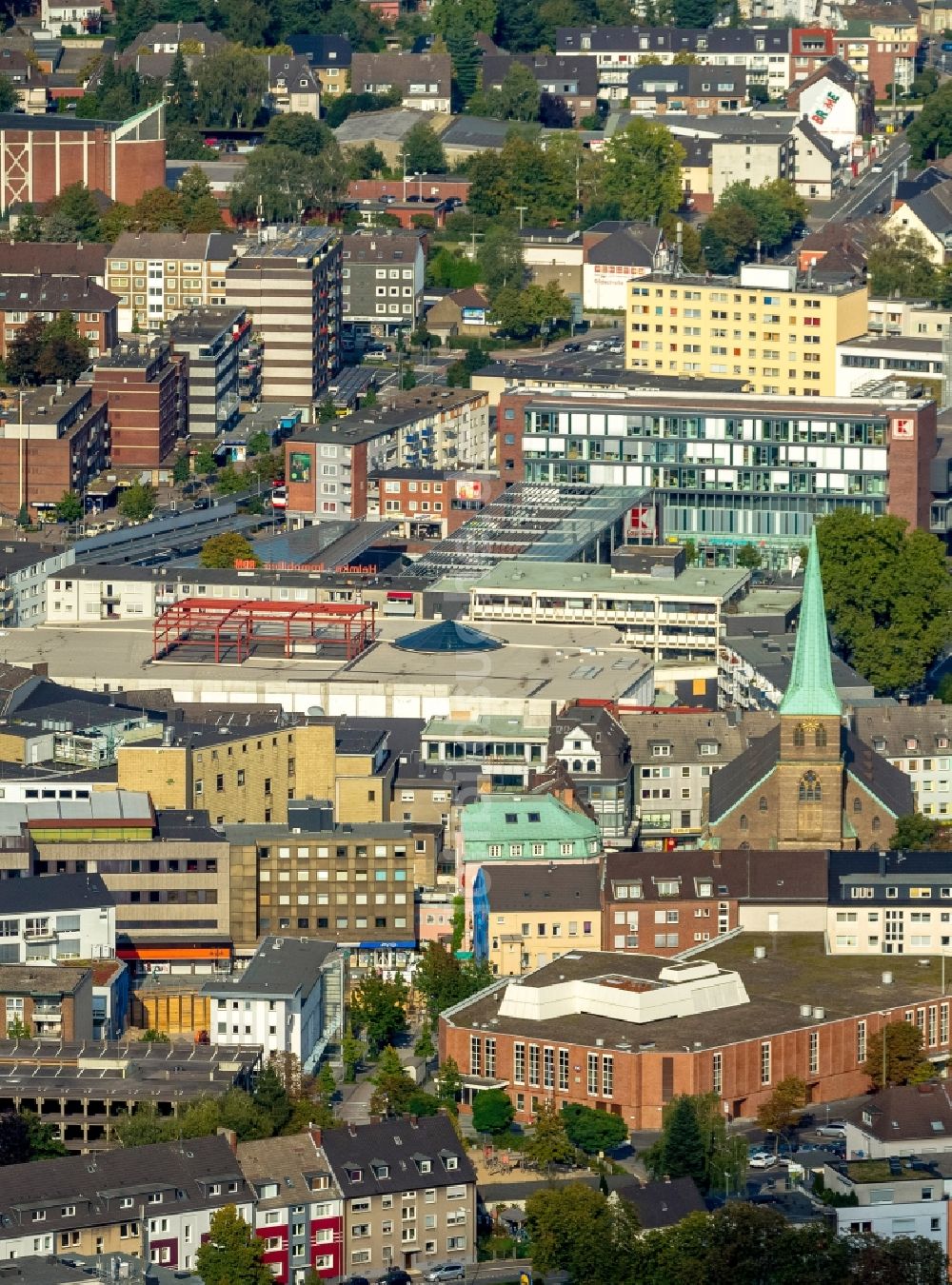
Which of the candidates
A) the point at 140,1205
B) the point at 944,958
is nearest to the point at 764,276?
the point at 944,958

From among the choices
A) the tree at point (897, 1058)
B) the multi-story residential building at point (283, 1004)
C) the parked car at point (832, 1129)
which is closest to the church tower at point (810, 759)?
the tree at point (897, 1058)

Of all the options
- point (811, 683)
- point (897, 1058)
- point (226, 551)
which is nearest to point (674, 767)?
point (811, 683)

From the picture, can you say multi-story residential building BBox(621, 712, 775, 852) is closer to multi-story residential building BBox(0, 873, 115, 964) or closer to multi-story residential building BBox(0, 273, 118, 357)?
multi-story residential building BBox(0, 873, 115, 964)

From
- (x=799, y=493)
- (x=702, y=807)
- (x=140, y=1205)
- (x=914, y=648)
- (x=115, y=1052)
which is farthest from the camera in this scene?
A: (x=799, y=493)

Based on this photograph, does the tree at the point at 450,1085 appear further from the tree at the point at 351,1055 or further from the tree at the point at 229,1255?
the tree at the point at 229,1255

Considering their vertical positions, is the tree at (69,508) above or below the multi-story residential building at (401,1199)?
below

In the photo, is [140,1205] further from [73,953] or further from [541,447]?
[541,447]

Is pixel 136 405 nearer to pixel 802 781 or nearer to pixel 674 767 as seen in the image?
pixel 674 767
